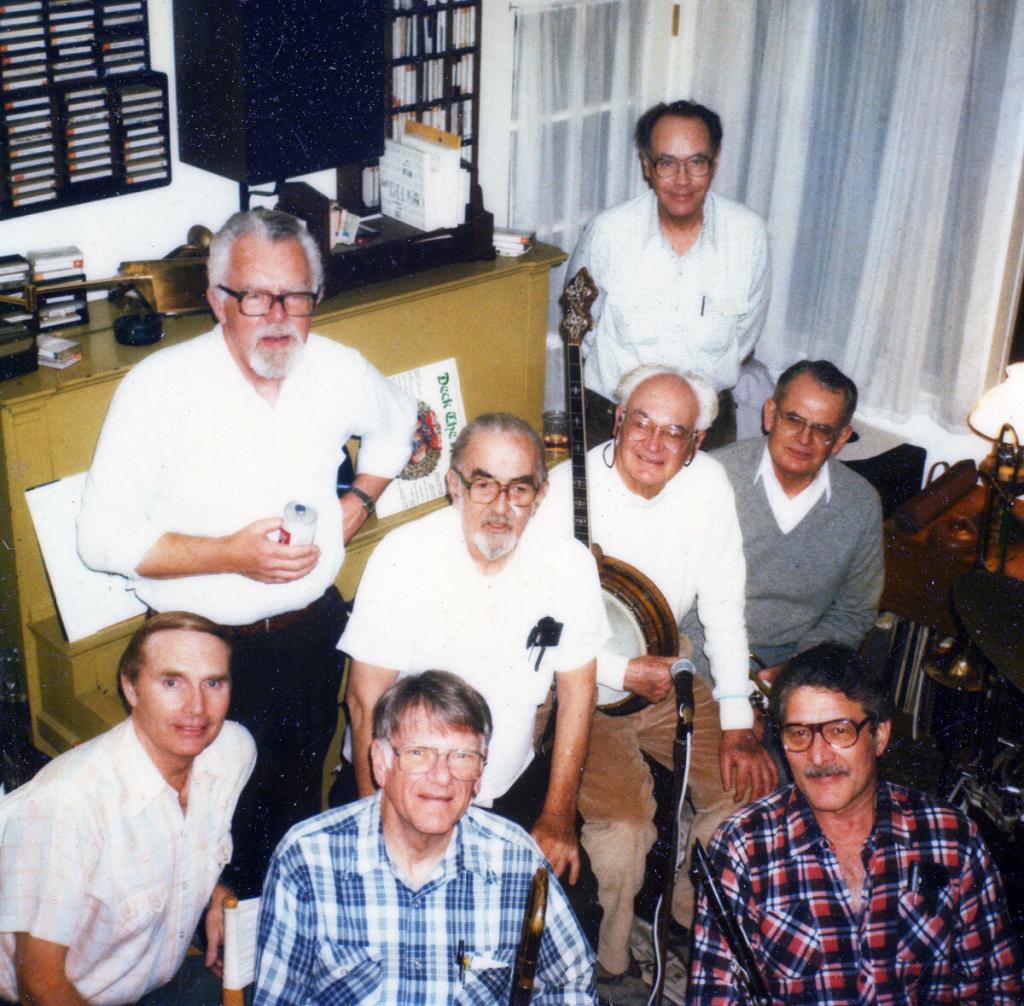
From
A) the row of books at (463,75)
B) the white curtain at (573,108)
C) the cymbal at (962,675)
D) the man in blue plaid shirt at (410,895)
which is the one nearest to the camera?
the man in blue plaid shirt at (410,895)

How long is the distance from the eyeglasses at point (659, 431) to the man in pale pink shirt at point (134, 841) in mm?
1145

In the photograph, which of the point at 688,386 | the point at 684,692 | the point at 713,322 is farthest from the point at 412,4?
the point at 684,692

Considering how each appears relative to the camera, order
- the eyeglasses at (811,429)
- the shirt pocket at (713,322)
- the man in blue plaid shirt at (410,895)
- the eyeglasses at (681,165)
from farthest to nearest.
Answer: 1. the shirt pocket at (713,322)
2. the eyeglasses at (681,165)
3. the eyeglasses at (811,429)
4. the man in blue plaid shirt at (410,895)

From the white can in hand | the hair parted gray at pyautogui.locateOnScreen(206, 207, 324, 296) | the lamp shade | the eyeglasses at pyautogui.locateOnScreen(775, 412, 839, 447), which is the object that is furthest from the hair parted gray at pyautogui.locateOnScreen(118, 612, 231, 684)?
the lamp shade

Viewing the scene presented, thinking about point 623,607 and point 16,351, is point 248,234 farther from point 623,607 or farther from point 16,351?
point 623,607

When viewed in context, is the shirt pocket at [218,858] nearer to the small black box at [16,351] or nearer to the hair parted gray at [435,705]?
the hair parted gray at [435,705]

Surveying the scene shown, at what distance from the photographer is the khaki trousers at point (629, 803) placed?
2.97m

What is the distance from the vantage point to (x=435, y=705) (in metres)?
2.31

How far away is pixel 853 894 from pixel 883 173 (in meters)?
3.05

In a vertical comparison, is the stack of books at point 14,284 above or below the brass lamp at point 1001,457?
above

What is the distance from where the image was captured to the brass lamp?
3.79 metres

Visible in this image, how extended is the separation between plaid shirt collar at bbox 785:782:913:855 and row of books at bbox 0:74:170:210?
244 centimetres

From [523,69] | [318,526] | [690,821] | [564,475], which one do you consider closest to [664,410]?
[564,475]

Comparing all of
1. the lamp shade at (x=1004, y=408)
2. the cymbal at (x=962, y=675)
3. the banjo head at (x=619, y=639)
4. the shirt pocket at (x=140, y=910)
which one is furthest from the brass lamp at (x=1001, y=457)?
the shirt pocket at (x=140, y=910)
